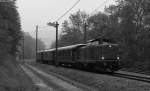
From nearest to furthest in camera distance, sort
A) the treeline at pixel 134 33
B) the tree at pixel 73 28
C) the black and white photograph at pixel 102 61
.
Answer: the black and white photograph at pixel 102 61 < the treeline at pixel 134 33 < the tree at pixel 73 28

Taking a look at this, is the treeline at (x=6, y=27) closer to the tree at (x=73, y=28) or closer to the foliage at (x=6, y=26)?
the foliage at (x=6, y=26)

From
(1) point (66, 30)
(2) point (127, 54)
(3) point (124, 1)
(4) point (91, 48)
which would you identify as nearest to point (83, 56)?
(4) point (91, 48)

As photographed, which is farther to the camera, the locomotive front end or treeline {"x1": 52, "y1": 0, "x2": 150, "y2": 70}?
treeline {"x1": 52, "y1": 0, "x2": 150, "y2": 70}

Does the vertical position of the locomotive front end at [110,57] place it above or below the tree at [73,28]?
below

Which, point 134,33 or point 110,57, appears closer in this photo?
point 110,57

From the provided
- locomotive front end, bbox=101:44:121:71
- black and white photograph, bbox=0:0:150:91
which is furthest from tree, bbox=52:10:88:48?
locomotive front end, bbox=101:44:121:71

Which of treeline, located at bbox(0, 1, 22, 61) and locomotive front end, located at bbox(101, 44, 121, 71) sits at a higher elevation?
treeline, located at bbox(0, 1, 22, 61)

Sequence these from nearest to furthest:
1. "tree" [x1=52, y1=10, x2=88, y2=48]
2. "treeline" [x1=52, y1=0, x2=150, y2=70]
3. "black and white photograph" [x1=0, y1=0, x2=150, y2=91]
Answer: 1. "black and white photograph" [x1=0, y1=0, x2=150, y2=91]
2. "treeline" [x1=52, y1=0, x2=150, y2=70]
3. "tree" [x1=52, y1=10, x2=88, y2=48]

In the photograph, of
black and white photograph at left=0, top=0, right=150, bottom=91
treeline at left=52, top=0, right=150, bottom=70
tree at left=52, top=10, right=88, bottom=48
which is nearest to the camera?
black and white photograph at left=0, top=0, right=150, bottom=91

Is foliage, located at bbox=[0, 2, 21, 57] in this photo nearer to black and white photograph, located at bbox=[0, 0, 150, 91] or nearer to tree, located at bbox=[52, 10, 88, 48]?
black and white photograph, located at bbox=[0, 0, 150, 91]

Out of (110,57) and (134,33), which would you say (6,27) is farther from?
(134,33)

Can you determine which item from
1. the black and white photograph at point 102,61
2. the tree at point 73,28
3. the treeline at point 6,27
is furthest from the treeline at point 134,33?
the tree at point 73,28

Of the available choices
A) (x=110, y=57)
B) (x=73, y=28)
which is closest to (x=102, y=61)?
(x=110, y=57)

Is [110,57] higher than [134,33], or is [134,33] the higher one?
[134,33]
